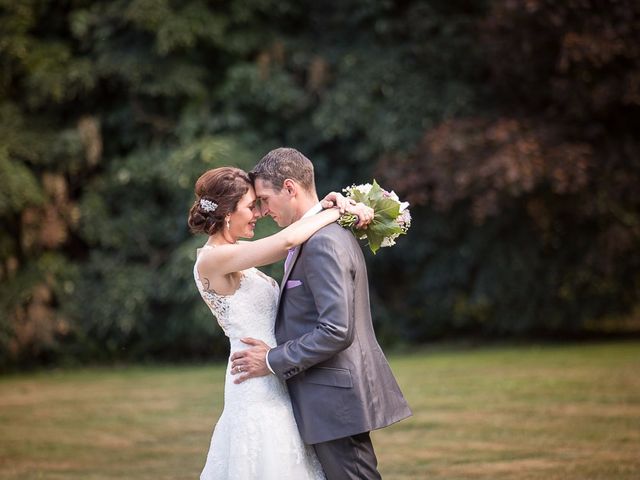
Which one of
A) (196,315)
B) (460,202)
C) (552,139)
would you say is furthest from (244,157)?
(552,139)

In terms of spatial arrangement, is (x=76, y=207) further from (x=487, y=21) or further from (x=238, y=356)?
(x=238, y=356)

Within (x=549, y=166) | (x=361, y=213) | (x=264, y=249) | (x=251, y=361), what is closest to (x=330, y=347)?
(x=251, y=361)

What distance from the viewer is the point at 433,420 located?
902cm

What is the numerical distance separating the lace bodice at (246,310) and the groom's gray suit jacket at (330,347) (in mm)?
85

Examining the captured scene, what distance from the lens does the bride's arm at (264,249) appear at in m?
4.32

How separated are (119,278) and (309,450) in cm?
1040

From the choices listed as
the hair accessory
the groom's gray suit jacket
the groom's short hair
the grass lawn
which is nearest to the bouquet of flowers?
the groom's gray suit jacket

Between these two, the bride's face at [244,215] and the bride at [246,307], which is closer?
the bride at [246,307]

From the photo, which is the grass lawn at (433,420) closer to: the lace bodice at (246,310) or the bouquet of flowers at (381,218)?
the lace bodice at (246,310)

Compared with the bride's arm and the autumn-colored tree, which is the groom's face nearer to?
the bride's arm

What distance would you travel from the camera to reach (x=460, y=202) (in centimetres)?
1450

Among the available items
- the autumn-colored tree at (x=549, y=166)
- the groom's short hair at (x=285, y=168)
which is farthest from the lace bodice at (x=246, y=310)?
the autumn-colored tree at (x=549, y=166)

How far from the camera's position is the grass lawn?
723cm

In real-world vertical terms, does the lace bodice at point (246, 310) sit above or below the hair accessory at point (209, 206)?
below
